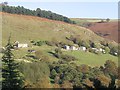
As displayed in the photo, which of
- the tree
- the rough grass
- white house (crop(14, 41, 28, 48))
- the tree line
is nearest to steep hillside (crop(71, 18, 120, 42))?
the tree line

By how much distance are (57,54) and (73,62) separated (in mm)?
6345

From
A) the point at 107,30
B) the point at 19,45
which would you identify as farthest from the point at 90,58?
the point at 107,30

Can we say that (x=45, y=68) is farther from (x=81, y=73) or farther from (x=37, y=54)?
(x=37, y=54)

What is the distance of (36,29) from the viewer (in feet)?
292

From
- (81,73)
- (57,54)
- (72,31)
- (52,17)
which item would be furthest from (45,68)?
(52,17)

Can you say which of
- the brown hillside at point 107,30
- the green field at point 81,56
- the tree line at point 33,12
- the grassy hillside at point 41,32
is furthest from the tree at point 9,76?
the brown hillside at point 107,30

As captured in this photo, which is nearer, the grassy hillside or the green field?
the green field

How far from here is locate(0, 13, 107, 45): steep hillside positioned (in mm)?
81312

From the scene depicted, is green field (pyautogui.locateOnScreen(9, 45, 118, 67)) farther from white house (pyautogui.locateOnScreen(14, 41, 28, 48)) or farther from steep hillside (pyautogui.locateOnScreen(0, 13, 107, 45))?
steep hillside (pyautogui.locateOnScreen(0, 13, 107, 45))

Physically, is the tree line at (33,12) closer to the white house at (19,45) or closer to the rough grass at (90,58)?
the white house at (19,45)

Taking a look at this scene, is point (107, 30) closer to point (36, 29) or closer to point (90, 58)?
point (36, 29)

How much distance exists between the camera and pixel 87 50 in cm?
7838

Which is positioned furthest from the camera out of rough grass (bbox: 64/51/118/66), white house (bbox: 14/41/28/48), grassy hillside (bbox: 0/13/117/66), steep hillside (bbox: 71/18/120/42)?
steep hillside (bbox: 71/18/120/42)

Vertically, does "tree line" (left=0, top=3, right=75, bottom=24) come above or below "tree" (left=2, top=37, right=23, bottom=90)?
above
